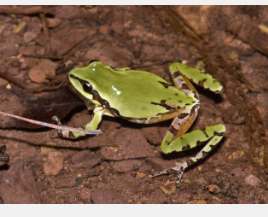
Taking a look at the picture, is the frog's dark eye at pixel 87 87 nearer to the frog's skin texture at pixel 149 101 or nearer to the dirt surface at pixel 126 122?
the frog's skin texture at pixel 149 101

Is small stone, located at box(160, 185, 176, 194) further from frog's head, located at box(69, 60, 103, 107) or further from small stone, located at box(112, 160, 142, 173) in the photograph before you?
frog's head, located at box(69, 60, 103, 107)

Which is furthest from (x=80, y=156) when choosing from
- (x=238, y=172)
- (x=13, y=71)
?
(x=238, y=172)

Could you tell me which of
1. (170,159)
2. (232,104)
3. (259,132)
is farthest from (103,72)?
(259,132)

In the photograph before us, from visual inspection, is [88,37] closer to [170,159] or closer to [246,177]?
[170,159]

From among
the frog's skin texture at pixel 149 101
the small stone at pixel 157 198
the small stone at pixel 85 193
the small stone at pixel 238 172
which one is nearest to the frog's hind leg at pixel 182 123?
the frog's skin texture at pixel 149 101

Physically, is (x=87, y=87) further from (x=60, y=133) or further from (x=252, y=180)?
(x=252, y=180)
